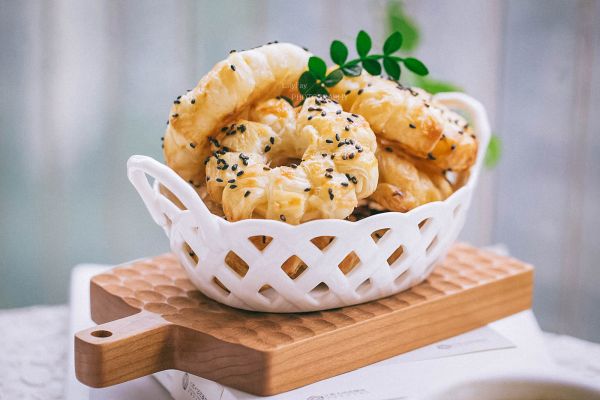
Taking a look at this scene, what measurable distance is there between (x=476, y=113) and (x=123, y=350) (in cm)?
76

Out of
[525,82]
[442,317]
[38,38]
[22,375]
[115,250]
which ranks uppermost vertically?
[38,38]

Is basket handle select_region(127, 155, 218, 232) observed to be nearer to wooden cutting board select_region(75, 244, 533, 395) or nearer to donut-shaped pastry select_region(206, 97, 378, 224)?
donut-shaped pastry select_region(206, 97, 378, 224)

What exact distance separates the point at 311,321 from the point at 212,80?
14.8 inches

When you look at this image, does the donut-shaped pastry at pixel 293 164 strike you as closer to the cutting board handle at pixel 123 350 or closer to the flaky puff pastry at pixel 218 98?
the flaky puff pastry at pixel 218 98

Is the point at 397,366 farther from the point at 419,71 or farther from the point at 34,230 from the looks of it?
the point at 34,230

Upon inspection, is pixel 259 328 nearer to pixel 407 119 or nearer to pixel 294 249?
pixel 294 249

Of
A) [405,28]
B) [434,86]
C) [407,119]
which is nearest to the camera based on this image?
[407,119]

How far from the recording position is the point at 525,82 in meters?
2.48

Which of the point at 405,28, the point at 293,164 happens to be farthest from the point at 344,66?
the point at 405,28

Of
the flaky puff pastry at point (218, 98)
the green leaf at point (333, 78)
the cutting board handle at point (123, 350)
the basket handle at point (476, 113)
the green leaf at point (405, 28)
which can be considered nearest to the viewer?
the cutting board handle at point (123, 350)

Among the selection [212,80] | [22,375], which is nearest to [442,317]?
[212,80]

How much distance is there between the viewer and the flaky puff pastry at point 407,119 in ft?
3.46

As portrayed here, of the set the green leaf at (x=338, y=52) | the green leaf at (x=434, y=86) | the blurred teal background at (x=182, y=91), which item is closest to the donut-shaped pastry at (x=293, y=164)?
the green leaf at (x=338, y=52)

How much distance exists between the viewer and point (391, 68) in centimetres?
116
